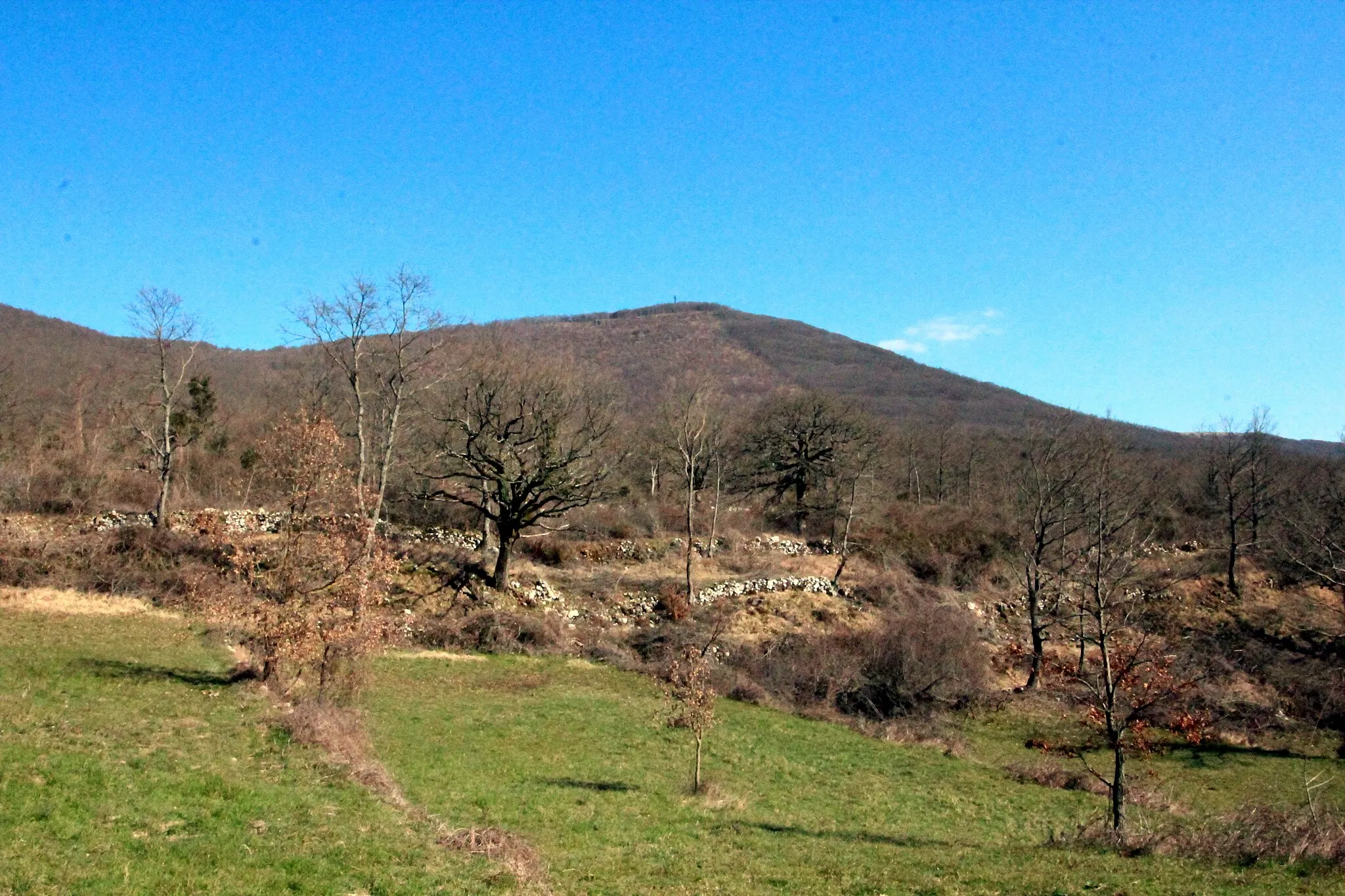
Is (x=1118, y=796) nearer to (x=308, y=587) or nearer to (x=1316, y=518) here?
(x=308, y=587)

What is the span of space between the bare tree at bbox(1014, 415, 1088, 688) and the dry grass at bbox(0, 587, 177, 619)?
32914mm

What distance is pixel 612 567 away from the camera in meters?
43.1

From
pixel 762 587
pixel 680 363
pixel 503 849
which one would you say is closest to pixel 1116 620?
pixel 762 587

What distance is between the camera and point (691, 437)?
45.0 meters

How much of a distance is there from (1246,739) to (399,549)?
35.2 metres

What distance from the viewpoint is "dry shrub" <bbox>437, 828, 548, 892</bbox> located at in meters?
10.5

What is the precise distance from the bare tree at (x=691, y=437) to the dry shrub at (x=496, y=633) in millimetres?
7803

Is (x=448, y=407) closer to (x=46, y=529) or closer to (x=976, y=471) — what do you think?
(x=46, y=529)

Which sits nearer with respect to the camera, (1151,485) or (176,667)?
(176,667)

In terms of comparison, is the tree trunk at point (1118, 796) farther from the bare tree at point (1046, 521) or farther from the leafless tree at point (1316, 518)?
the leafless tree at point (1316, 518)

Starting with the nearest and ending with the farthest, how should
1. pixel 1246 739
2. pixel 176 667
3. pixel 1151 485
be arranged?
pixel 176 667 → pixel 1246 739 → pixel 1151 485

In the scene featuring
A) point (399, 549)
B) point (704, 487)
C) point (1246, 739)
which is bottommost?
point (1246, 739)

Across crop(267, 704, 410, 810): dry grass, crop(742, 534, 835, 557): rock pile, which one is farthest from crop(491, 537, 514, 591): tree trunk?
crop(267, 704, 410, 810): dry grass

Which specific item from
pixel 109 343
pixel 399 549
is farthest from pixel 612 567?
pixel 109 343
